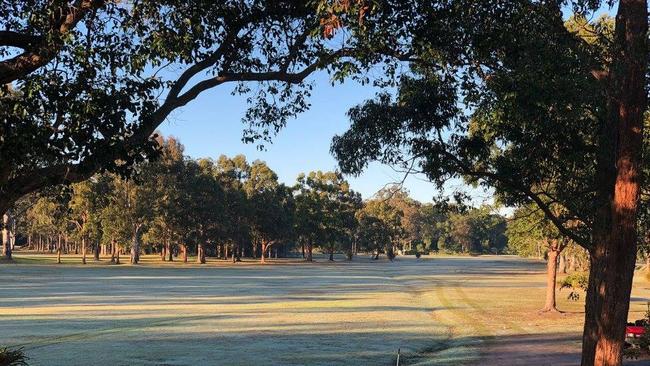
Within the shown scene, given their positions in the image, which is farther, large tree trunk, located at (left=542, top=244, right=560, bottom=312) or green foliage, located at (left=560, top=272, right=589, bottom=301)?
large tree trunk, located at (left=542, top=244, right=560, bottom=312)

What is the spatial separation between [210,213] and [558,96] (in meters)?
76.5

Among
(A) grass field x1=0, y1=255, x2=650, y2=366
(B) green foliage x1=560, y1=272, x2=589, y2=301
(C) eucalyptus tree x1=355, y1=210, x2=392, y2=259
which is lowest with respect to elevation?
(A) grass field x1=0, y1=255, x2=650, y2=366

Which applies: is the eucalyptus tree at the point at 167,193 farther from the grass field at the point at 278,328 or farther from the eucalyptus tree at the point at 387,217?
the eucalyptus tree at the point at 387,217

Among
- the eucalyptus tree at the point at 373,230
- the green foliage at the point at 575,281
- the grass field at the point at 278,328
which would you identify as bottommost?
the grass field at the point at 278,328

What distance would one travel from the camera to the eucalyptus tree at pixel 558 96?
30.0 ft

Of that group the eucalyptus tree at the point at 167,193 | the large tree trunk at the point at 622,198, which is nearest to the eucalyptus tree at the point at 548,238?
the large tree trunk at the point at 622,198

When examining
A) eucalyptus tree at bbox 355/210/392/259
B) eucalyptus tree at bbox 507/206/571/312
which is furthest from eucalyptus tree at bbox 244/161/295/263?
eucalyptus tree at bbox 507/206/571/312

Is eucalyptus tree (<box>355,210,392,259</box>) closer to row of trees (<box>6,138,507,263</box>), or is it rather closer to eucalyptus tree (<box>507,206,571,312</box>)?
row of trees (<box>6,138,507,263</box>)

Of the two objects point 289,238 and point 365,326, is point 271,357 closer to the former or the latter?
point 365,326

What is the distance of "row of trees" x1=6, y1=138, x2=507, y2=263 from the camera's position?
7019cm

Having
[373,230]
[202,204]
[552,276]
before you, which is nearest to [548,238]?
[552,276]

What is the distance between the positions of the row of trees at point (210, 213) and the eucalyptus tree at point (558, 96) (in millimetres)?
41436

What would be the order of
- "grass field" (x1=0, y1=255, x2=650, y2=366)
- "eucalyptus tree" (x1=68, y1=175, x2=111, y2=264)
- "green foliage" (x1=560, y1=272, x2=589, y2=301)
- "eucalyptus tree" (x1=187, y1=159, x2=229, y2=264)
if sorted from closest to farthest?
"grass field" (x1=0, y1=255, x2=650, y2=366)
"green foliage" (x1=560, y1=272, x2=589, y2=301)
"eucalyptus tree" (x1=68, y1=175, x2=111, y2=264)
"eucalyptus tree" (x1=187, y1=159, x2=229, y2=264)

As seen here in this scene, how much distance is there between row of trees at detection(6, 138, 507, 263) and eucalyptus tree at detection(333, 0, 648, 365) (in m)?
41.4
